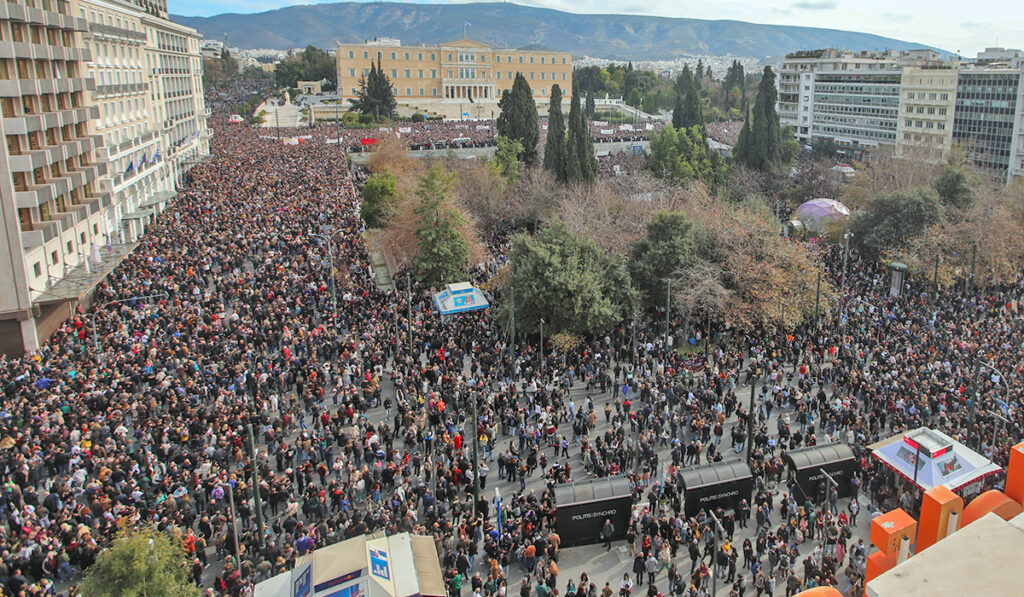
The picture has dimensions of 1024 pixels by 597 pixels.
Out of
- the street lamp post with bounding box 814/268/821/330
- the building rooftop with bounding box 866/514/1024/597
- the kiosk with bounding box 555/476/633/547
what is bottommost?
the kiosk with bounding box 555/476/633/547

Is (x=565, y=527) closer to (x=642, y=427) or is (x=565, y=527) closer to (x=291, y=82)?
(x=642, y=427)

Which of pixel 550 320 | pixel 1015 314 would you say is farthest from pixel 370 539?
pixel 1015 314

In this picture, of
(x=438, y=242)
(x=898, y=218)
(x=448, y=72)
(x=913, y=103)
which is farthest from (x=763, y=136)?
(x=448, y=72)

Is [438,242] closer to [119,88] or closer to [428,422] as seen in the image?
[428,422]

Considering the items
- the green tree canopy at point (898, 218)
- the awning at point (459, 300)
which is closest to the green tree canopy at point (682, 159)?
the green tree canopy at point (898, 218)

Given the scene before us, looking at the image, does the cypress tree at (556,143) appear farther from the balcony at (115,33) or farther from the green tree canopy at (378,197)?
the balcony at (115,33)

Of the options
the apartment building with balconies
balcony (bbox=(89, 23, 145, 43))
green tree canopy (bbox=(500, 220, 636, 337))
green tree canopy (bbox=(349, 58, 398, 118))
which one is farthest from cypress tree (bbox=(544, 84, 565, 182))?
green tree canopy (bbox=(349, 58, 398, 118))

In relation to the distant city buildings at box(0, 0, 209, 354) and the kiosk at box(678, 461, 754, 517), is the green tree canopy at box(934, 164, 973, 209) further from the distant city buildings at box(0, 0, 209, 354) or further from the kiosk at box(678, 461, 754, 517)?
the distant city buildings at box(0, 0, 209, 354)
